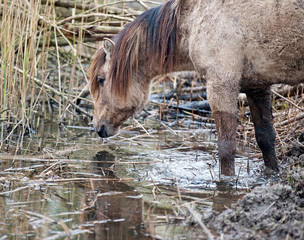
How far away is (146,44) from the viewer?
441 centimetres

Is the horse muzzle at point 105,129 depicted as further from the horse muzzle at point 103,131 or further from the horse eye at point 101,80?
the horse eye at point 101,80

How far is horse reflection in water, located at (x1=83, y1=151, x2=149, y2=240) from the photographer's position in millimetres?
2602

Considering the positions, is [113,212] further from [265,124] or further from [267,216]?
[265,124]

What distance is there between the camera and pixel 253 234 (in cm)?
238

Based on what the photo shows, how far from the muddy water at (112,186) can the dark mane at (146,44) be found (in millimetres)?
915

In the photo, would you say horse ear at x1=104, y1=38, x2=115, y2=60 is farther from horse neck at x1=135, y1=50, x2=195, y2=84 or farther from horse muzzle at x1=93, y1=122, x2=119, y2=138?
horse muzzle at x1=93, y1=122, x2=119, y2=138

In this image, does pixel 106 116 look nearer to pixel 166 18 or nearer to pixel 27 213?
pixel 166 18

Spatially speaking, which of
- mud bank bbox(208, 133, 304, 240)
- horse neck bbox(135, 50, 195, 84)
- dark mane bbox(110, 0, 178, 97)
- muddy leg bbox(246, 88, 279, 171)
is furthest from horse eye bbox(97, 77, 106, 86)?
mud bank bbox(208, 133, 304, 240)

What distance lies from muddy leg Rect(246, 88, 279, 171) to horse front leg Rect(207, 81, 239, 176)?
1.80 ft

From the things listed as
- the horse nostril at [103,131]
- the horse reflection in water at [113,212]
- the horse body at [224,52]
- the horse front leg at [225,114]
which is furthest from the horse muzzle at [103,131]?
the horse front leg at [225,114]

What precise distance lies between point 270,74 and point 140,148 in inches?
81.3

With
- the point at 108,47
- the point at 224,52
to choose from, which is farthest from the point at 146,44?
the point at 224,52

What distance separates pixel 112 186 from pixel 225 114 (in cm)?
118

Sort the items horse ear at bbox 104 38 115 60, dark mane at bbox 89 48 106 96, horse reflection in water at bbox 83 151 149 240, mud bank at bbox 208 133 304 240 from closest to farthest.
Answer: mud bank at bbox 208 133 304 240, horse reflection in water at bbox 83 151 149 240, horse ear at bbox 104 38 115 60, dark mane at bbox 89 48 106 96
